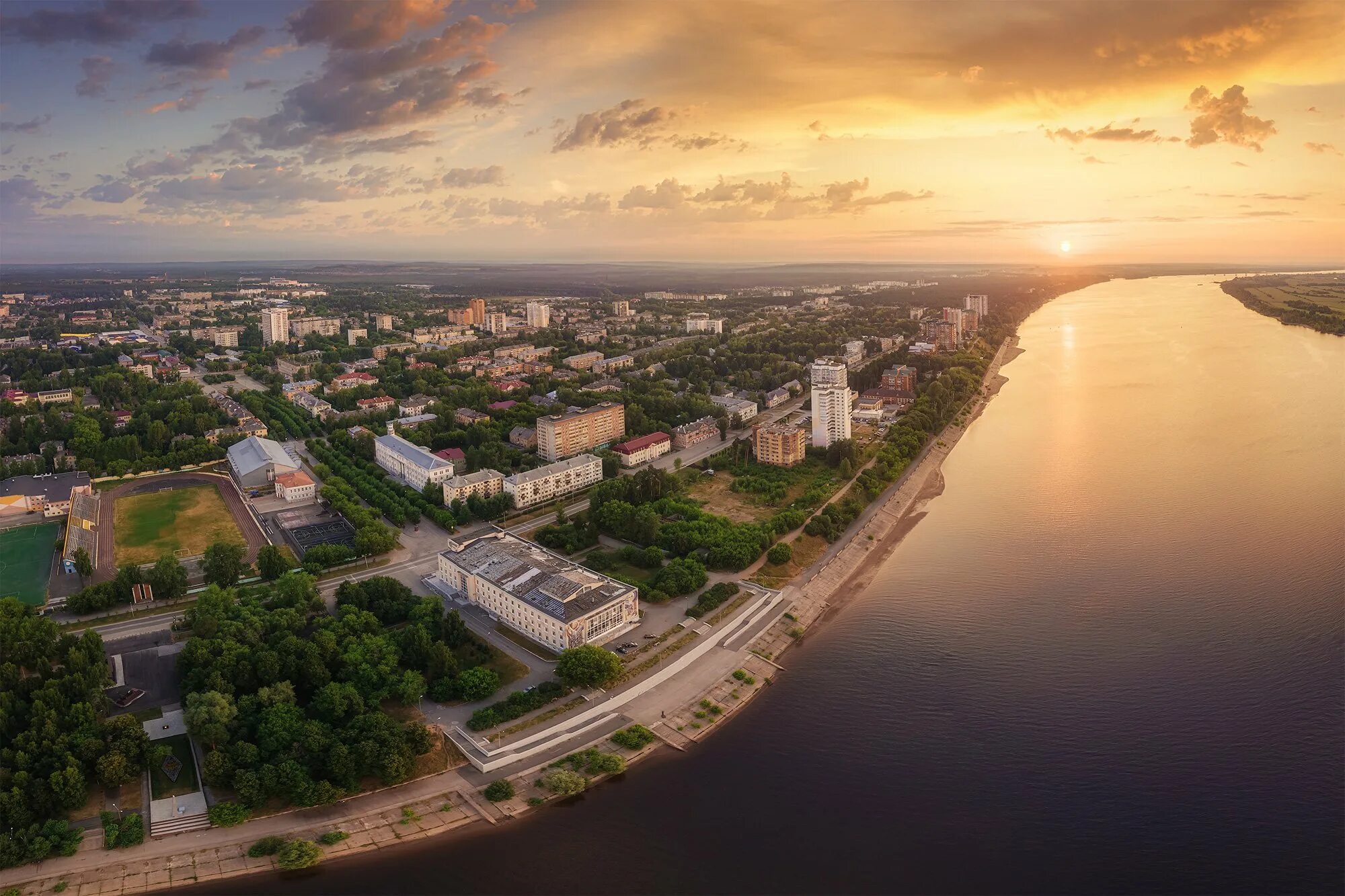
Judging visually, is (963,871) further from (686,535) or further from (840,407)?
(840,407)

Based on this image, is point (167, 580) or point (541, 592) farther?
point (167, 580)

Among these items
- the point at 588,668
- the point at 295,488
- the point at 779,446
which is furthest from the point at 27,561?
the point at 779,446

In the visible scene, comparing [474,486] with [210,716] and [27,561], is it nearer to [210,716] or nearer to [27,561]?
[27,561]

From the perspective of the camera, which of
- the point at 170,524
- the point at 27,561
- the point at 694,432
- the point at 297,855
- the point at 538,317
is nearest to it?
the point at 297,855

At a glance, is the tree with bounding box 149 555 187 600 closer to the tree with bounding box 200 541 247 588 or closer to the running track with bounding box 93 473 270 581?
the tree with bounding box 200 541 247 588

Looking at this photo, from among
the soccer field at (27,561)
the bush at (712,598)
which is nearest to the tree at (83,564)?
the soccer field at (27,561)

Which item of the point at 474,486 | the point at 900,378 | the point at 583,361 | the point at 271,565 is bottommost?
the point at 271,565

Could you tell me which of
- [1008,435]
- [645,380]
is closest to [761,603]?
[1008,435]
